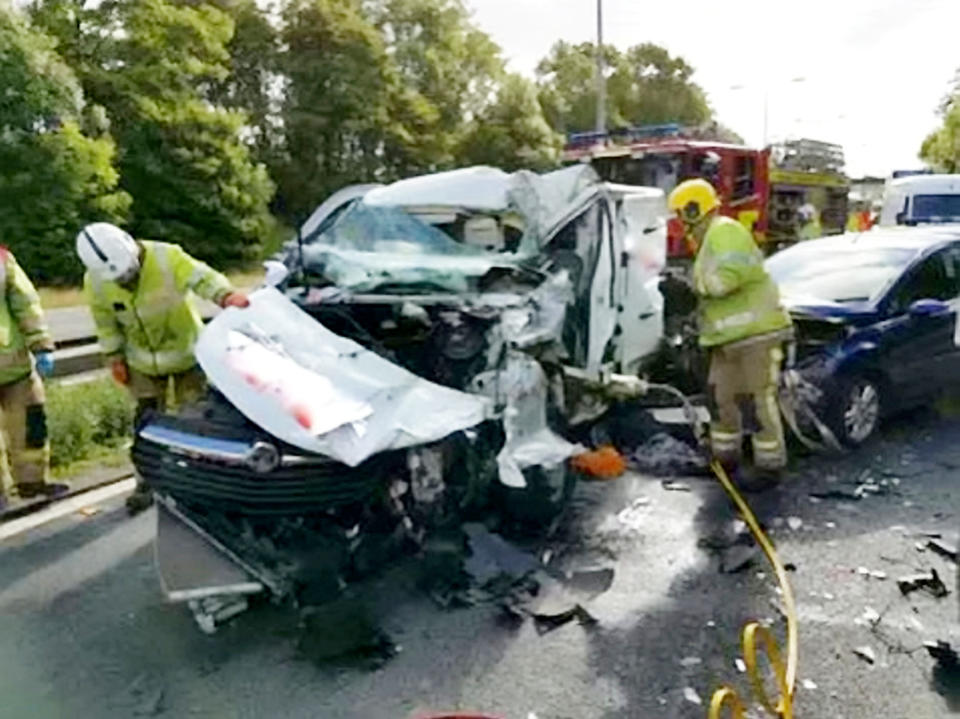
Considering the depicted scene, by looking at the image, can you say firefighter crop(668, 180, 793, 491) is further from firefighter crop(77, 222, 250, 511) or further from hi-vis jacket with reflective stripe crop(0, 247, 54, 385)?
hi-vis jacket with reflective stripe crop(0, 247, 54, 385)

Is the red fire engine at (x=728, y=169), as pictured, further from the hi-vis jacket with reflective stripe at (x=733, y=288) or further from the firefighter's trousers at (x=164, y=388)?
the firefighter's trousers at (x=164, y=388)

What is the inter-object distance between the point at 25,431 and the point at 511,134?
35.4m

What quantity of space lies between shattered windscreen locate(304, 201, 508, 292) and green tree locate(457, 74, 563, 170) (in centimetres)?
3296

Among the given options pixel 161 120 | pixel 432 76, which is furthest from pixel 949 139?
pixel 161 120

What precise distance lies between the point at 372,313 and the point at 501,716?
2.14 m

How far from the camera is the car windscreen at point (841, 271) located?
6.83 meters

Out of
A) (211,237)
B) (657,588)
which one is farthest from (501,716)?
(211,237)

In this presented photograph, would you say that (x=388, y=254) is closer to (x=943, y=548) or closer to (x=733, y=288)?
(x=733, y=288)

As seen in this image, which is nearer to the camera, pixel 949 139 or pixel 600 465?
pixel 600 465

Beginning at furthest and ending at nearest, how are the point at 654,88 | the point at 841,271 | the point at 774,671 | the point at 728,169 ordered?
1. the point at 654,88
2. the point at 728,169
3. the point at 841,271
4. the point at 774,671

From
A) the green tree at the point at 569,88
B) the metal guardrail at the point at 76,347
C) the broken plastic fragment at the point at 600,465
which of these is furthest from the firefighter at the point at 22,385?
the green tree at the point at 569,88

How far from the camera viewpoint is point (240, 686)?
3.70 metres

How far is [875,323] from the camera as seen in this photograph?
659 cm

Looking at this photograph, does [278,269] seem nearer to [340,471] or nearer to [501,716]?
[340,471]
